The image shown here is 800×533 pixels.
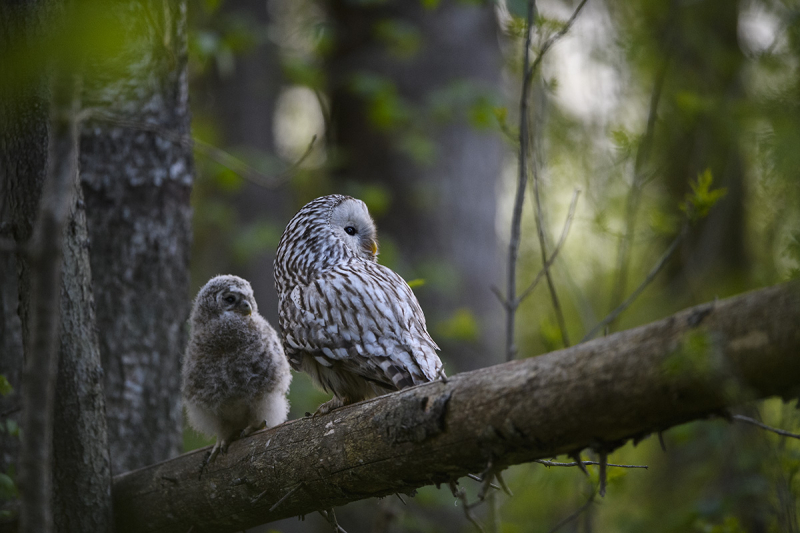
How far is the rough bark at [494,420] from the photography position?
4.64ft

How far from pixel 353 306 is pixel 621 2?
5.98 metres

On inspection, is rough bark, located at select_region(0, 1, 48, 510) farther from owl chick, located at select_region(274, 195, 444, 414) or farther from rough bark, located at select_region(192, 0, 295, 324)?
rough bark, located at select_region(192, 0, 295, 324)

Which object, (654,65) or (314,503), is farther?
(654,65)

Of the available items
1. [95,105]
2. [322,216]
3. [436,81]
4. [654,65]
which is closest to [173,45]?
[95,105]

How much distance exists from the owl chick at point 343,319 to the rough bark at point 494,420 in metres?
0.36

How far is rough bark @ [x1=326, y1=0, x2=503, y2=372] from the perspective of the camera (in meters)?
7.15

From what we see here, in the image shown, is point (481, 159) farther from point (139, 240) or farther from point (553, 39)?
point (139, 240)

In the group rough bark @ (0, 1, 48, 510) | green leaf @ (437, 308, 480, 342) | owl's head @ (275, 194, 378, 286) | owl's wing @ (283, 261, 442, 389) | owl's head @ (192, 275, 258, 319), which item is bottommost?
green leaf @ (437, 308, 480, 342)

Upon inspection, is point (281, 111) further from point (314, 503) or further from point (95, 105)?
point (314, 503)

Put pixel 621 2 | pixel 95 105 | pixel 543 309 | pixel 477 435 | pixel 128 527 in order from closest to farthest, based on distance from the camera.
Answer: pixel 477 435 → pixel 128 527 → pixel 95 105 → pixel 621 2 → pixel 543 309

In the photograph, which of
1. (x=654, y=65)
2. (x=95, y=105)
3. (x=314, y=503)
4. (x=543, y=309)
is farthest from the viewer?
(x=543, y=309)

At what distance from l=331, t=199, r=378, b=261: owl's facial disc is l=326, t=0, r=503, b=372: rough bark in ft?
11.9

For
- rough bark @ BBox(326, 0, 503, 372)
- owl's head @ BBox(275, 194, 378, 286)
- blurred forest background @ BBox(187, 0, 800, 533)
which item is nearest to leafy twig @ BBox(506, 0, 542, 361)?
owl's head @ BBox(275, 194, 378, 286)

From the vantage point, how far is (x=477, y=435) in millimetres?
1807
